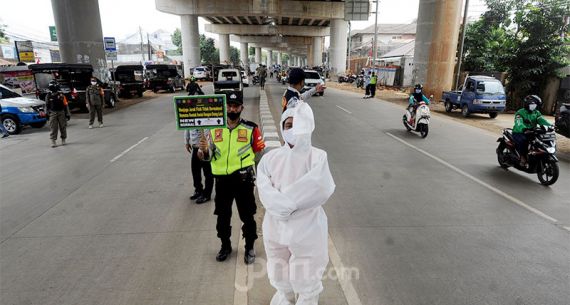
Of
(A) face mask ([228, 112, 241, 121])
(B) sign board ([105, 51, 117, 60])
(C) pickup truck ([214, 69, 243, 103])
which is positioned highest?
(B) sign board ([105, 51, 117, 60])

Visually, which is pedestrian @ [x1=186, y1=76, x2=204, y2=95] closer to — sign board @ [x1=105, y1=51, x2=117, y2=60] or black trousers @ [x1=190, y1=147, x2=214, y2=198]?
black trousers @ [x1=190, y1=147, x2=214, y2=198]

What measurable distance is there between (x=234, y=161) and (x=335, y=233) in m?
1.98

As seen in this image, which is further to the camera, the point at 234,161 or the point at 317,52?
the point at 317,52

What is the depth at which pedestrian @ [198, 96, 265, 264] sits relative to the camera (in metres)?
4.16

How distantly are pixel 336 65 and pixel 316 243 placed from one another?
4982cm

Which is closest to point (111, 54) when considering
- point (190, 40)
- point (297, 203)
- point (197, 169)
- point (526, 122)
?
point (197, 169)

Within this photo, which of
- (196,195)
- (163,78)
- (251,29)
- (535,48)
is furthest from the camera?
(251,29)

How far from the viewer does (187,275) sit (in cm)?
417

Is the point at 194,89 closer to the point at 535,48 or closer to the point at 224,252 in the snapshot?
the point at 224,252

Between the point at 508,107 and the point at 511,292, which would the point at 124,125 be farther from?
the point at 508,107

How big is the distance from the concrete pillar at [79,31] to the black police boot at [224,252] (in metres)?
22.9

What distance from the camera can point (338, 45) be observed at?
49656mm

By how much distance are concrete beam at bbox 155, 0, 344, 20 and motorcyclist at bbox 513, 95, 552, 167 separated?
34184 mm

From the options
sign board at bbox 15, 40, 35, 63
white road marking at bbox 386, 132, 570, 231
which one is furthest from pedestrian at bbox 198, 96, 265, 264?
sign board at bbox 15, 40, 35, 63
